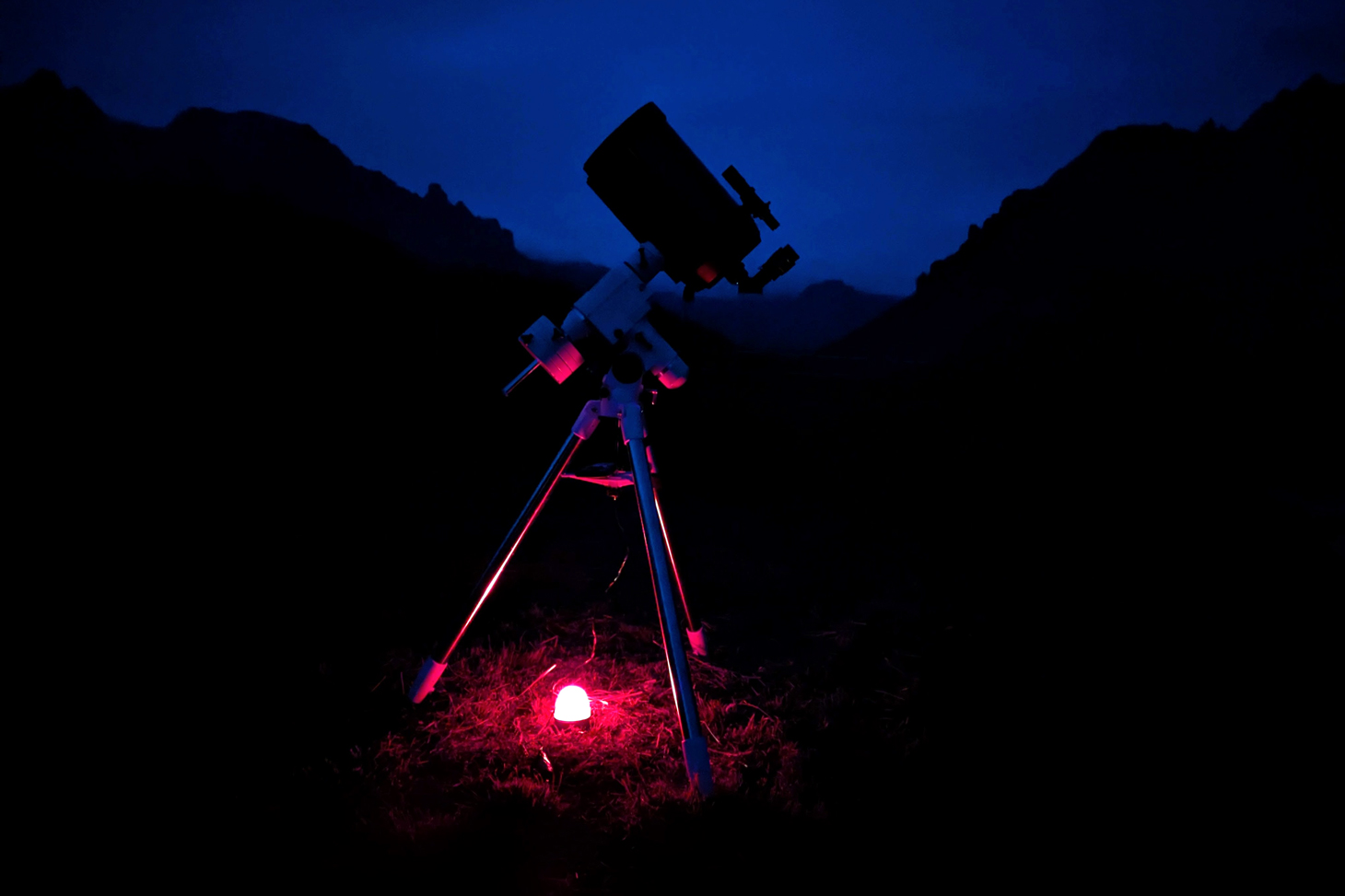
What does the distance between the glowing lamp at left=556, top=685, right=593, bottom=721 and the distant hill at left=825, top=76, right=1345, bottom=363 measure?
4443mm

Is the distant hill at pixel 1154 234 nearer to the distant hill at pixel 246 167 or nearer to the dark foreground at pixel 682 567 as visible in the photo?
the dark foreground at pixel 682 567

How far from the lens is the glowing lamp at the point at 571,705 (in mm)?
2187

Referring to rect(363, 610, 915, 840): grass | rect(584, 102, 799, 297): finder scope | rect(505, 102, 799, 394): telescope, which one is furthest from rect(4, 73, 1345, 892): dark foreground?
rect(584, 102, 799, 297): finder scope

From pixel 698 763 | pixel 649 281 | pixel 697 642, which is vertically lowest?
pixel 698 763

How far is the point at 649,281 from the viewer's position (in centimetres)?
191

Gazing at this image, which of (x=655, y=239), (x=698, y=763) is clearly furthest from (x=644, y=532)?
(x=655, y=239)

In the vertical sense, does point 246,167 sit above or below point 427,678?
above

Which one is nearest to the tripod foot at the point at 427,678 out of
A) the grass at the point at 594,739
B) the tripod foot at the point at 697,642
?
the grass at the point at 594,739

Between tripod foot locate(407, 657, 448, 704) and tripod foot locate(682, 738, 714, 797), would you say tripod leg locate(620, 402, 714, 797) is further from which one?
tripod foot locate(407, 657, 448, 704)

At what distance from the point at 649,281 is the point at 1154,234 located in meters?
4.74

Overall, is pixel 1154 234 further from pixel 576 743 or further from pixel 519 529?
pixel 576 743

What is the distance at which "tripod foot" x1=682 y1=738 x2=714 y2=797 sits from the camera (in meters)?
1.74

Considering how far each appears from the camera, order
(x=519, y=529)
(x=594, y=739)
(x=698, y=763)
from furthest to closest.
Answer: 1. (x=594, y=739)
2. (x=519, y=529)
3. (x=698, y=763)

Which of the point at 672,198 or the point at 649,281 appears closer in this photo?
the point at 672,198
